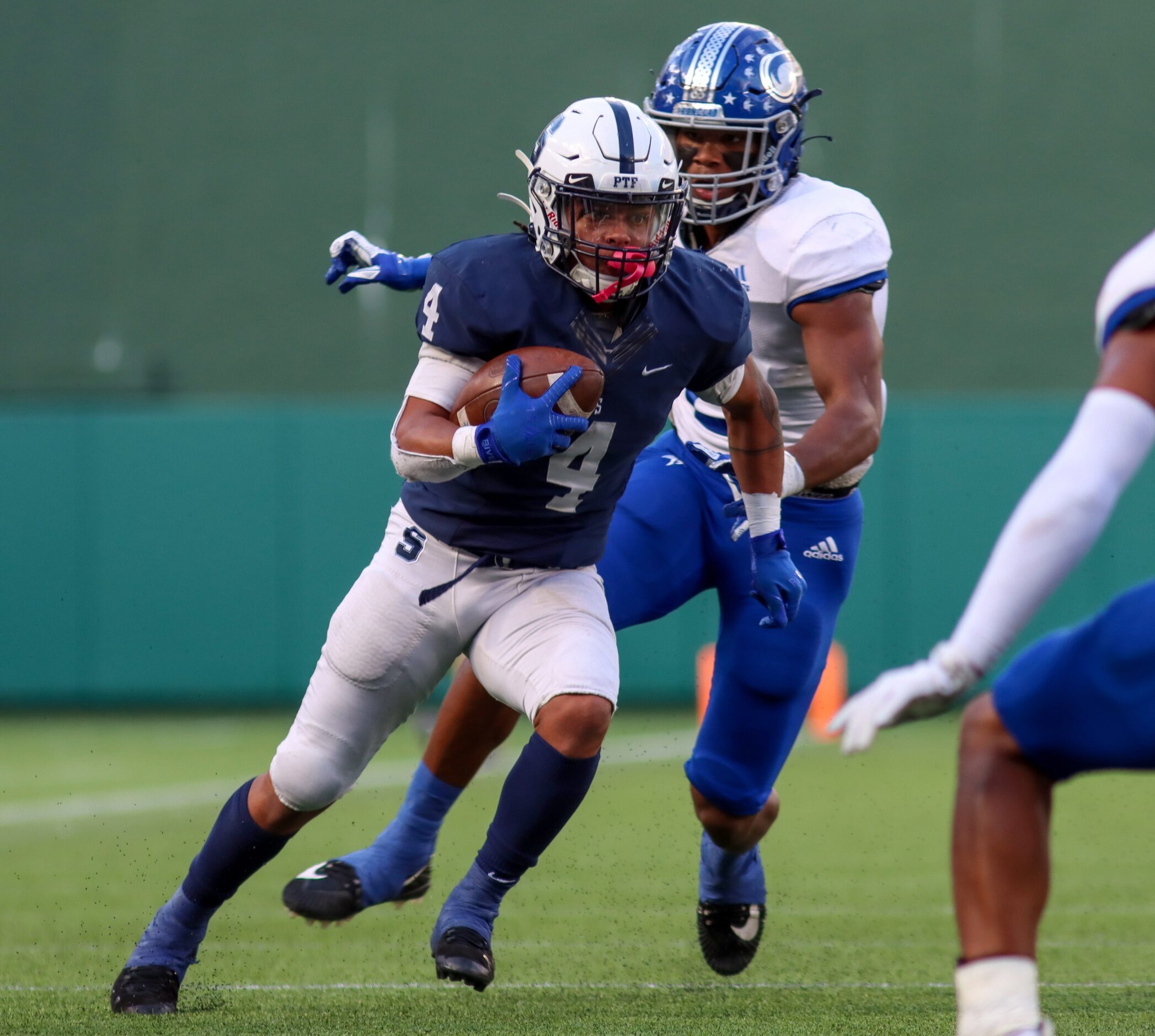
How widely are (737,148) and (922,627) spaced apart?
257 inches

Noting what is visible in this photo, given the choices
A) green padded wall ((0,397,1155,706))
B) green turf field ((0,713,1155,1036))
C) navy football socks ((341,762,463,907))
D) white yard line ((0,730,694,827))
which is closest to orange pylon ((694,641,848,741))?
green padded wall ((0,397,1155,706))

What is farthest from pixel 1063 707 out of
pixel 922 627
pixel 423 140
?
pixel 423 140

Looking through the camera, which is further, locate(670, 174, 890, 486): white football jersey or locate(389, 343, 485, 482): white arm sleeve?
locate(670, 174, 890, 486): white football jersey

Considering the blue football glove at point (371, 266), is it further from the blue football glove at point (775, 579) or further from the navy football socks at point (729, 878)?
the navy football socks at point (729, 878)

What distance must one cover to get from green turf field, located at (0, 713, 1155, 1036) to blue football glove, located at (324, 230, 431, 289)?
64.3 inches

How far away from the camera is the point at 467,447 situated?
320 cm

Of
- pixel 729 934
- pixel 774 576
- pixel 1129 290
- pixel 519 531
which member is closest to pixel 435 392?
pixel 519 531

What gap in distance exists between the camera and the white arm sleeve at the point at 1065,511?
6.65 feet

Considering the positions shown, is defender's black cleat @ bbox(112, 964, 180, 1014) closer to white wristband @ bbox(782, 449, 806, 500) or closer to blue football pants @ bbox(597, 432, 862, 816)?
blue football pants @ bbox(597, 432, 862, 816)

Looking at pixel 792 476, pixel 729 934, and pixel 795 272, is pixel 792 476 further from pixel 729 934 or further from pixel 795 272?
pixel 729 934

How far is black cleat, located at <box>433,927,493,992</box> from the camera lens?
342 centimetres

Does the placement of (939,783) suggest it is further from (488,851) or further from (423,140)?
(423,140)

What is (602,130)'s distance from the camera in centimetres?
347

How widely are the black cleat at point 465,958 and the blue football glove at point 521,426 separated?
964 millimetres
